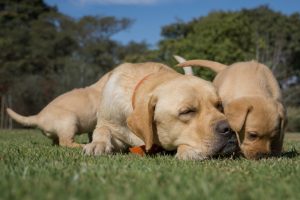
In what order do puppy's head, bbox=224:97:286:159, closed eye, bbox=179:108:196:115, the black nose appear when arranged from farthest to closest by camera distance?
puppy's head, bbox=224:97:286:159 → closed eye, bbox=179:108:196:115 → the black nose

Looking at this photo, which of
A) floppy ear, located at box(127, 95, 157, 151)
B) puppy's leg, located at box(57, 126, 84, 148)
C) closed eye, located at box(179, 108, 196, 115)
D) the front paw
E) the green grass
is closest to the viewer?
the green grass

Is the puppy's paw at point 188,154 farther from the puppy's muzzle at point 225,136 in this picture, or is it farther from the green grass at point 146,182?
the green grass at point 146,182

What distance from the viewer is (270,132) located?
17.4 feet

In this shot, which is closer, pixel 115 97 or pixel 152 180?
pixel 152 180

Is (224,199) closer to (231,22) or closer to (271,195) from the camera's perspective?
(271,195)

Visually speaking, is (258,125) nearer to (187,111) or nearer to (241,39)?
(187,111)

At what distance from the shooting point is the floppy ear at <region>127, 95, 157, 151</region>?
4625mm

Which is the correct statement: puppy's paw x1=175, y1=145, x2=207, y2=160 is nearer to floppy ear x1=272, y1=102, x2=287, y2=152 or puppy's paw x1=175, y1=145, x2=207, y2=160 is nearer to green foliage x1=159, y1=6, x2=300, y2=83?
floppy ear x1=272, y1=102, x2=287, y2=152

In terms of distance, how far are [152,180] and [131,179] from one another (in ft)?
0.55

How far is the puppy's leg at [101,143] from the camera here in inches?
201

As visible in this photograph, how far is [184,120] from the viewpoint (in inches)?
179

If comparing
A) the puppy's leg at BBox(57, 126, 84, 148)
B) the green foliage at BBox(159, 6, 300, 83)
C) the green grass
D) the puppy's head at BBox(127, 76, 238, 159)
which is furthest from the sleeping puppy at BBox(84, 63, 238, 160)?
the green foliage at BBox(159, 6, 300, 83)

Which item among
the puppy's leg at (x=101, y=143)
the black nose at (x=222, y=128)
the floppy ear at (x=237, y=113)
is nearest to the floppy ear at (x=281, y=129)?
the floppy ear at (x=237, y=113)

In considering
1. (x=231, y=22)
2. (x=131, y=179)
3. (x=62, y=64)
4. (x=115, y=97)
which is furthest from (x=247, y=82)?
(x=62, y=64)
